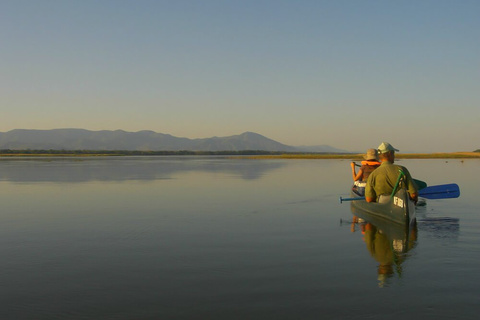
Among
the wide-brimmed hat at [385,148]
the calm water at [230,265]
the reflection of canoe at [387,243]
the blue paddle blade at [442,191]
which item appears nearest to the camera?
the calm water at [230,265]

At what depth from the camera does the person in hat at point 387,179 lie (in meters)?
15.2

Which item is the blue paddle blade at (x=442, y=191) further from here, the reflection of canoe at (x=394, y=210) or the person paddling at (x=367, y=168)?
the reflection of canoe at (x=394, y=210)

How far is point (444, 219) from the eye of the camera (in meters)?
17.7

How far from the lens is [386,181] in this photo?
51.9 feet

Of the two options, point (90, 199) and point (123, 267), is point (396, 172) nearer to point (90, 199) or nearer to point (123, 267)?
point (123, 267)

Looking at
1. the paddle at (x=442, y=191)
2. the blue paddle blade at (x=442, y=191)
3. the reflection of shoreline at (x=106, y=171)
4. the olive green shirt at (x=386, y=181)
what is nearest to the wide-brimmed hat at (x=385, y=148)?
the olive green shirt at (x=386, y=181)

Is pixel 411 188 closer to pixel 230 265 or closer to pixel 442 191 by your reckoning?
pixel 442 191

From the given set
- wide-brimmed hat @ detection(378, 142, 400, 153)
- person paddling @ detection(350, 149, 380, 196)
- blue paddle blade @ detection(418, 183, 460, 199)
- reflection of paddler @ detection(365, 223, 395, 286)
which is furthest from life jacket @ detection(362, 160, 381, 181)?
reflection of paddler @ detection(365, 223, 395, 286)

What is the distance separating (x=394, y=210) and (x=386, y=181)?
3.80 ft

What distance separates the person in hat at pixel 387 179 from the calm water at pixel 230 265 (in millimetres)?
1340

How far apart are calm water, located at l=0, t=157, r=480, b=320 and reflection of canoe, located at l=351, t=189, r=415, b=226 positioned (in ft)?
1.92

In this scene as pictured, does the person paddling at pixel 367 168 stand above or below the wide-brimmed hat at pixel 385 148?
below

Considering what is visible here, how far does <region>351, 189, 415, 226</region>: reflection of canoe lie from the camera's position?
14.4m

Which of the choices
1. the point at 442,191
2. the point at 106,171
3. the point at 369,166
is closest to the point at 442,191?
the point at 442,191
